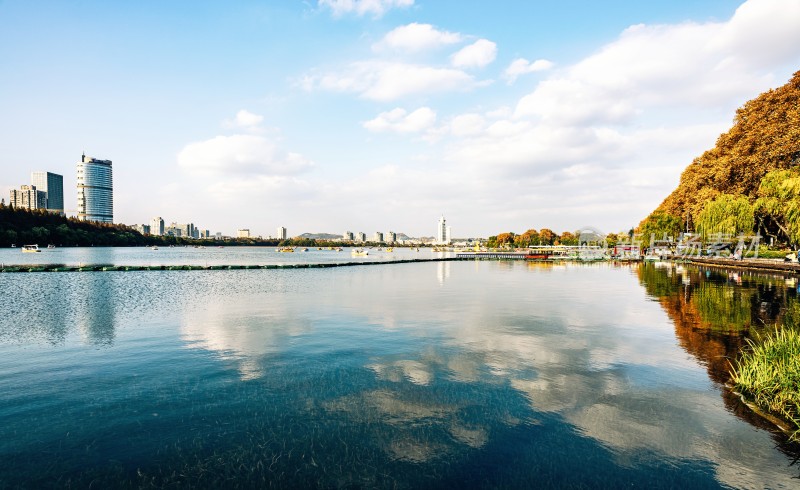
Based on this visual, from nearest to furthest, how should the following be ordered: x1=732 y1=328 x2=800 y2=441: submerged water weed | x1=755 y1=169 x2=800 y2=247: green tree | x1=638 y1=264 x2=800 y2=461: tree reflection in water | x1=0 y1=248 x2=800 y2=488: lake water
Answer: x1=0 y1=248 x2=800 y2=488: lake water → x1=732 y1=328 x2=800 y2=441: submerged water weed → x1=638 y1=264 x2=800 y2=461: tree reflection in water → x1=755 y1=169 x2=800 y2=247: green tree

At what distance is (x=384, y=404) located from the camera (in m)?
10.6

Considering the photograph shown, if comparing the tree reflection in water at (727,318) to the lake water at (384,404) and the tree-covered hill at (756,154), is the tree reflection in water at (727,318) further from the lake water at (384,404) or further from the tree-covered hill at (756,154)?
the tree-covered hill at (756,154)

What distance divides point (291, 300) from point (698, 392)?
85.8ft

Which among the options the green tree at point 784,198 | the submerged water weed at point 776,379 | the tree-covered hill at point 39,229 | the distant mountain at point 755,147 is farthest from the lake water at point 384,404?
the tree-covered hill at point 39,229

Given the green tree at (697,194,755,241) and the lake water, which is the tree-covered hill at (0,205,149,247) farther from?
the green tree at (697,194,755,241)

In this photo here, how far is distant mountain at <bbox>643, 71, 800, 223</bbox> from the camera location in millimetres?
46966

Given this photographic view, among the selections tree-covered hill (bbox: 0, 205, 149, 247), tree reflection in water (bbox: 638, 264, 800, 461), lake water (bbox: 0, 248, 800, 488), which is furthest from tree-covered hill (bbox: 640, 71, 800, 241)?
tree-covered hill (bbox: 0, 205, 149, 247)

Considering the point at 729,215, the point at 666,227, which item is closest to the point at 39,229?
the point at 666,227

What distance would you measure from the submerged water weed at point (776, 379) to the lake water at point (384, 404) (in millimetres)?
695

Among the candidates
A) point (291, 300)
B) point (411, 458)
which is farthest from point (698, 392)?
point (291, 300)

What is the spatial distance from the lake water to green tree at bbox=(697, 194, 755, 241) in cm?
4005

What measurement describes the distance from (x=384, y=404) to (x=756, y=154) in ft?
205

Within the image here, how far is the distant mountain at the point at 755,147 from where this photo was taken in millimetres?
46966

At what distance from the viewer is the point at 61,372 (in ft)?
44.0
